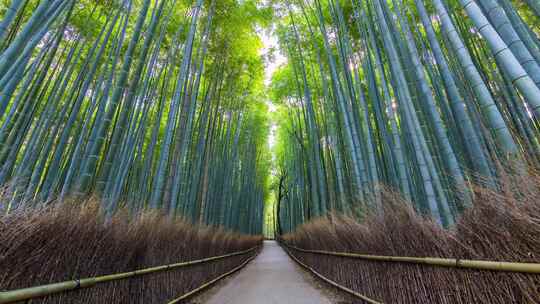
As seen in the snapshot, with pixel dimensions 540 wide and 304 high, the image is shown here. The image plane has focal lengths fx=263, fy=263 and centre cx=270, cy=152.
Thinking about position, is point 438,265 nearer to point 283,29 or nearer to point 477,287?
point 477,287

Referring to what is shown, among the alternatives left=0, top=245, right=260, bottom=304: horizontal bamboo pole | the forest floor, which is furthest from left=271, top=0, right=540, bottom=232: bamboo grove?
left=0, top=245, right=260, bottom=304: horizontal bamboo pole

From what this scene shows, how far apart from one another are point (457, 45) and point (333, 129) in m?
3.67

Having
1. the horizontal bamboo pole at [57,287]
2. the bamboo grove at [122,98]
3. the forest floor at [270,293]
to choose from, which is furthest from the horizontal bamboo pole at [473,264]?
→ the bamboo grove at [122,98]

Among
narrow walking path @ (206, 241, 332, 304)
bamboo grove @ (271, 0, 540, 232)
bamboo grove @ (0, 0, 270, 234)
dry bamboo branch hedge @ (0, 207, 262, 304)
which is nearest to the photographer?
dry bamboo branch hedge @ (0, 207, 262, 304)

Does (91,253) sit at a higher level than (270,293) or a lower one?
higher

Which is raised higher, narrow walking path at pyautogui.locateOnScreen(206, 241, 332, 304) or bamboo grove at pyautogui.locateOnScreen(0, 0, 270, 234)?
bamboo grove at pyautogui.locateOnScreen(0, 0, 270, 234)

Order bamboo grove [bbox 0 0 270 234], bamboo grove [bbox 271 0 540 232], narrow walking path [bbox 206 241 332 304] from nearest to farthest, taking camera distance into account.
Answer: bamboo grove [bbox 271 0 540 232] → bamboo grove [bbox 0 0 270 234] → narrow walking path [bbox 206 241 332 304]

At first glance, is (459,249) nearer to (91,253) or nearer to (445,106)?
(445,106)

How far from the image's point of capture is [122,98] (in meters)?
5.13

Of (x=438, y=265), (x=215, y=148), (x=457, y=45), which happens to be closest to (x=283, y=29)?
(x=215, y=148)

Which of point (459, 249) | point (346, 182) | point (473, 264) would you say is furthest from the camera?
point (346, 182)

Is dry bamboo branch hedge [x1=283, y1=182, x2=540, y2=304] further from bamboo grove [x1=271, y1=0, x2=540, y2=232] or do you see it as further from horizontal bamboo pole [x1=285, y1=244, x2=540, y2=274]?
bamboo grove [x1=271, y1=0, x2=540, y2=232]

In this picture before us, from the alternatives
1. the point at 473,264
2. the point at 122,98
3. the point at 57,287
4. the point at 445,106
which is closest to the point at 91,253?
the point at 57,287

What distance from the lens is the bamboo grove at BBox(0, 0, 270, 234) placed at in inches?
87.9
